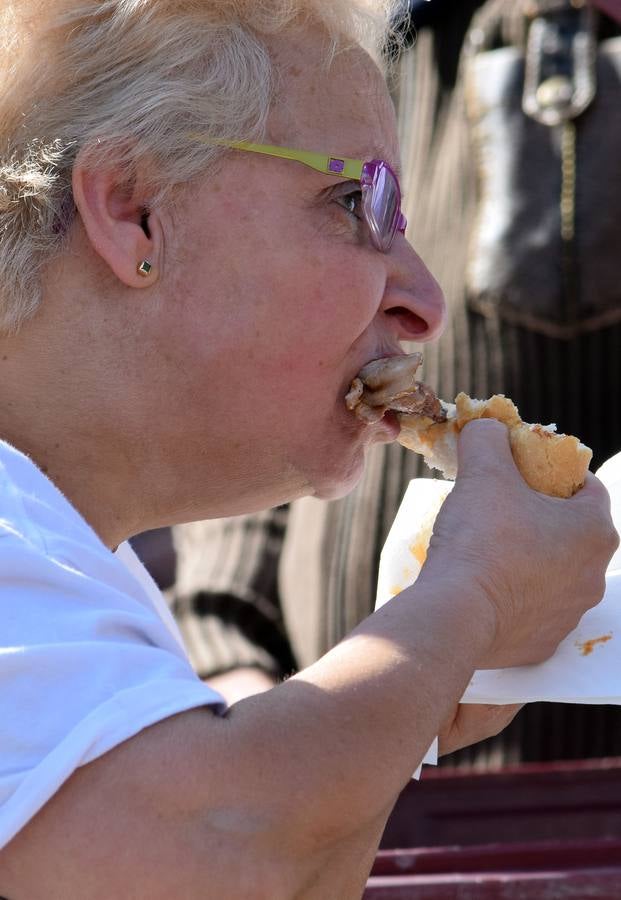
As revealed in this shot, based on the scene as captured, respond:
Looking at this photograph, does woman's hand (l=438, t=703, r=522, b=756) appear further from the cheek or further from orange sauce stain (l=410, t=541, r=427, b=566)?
the cheek

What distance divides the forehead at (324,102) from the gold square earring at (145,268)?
0.77ft

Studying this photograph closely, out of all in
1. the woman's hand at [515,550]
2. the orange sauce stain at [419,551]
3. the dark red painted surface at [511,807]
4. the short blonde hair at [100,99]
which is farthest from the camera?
the dark red painted surface at [511,807]

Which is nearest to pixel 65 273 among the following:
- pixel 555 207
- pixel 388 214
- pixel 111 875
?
pixel 388 214

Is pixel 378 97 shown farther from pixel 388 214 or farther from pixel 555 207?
pixel 555 207

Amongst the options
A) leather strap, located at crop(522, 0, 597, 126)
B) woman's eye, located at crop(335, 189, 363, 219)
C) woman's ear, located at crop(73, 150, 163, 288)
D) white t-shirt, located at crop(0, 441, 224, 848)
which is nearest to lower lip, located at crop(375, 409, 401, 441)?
woman's eye, located at crop(335, 189, 363, 219)

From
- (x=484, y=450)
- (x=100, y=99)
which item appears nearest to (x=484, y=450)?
(x=484, y=450)

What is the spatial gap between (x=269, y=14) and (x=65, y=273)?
452mm

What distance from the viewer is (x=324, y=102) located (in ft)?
5.38

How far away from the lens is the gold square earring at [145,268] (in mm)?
1505

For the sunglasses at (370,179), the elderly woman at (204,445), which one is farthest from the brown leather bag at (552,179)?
the sunglasses at (370,179)

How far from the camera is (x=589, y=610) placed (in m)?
1.59

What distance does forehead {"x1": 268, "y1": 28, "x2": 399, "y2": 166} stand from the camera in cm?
161

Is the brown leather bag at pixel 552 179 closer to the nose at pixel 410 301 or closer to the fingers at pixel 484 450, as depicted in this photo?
the nose at pixel 410 301

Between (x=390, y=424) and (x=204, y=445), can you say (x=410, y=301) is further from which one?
(x=204, y=445)
